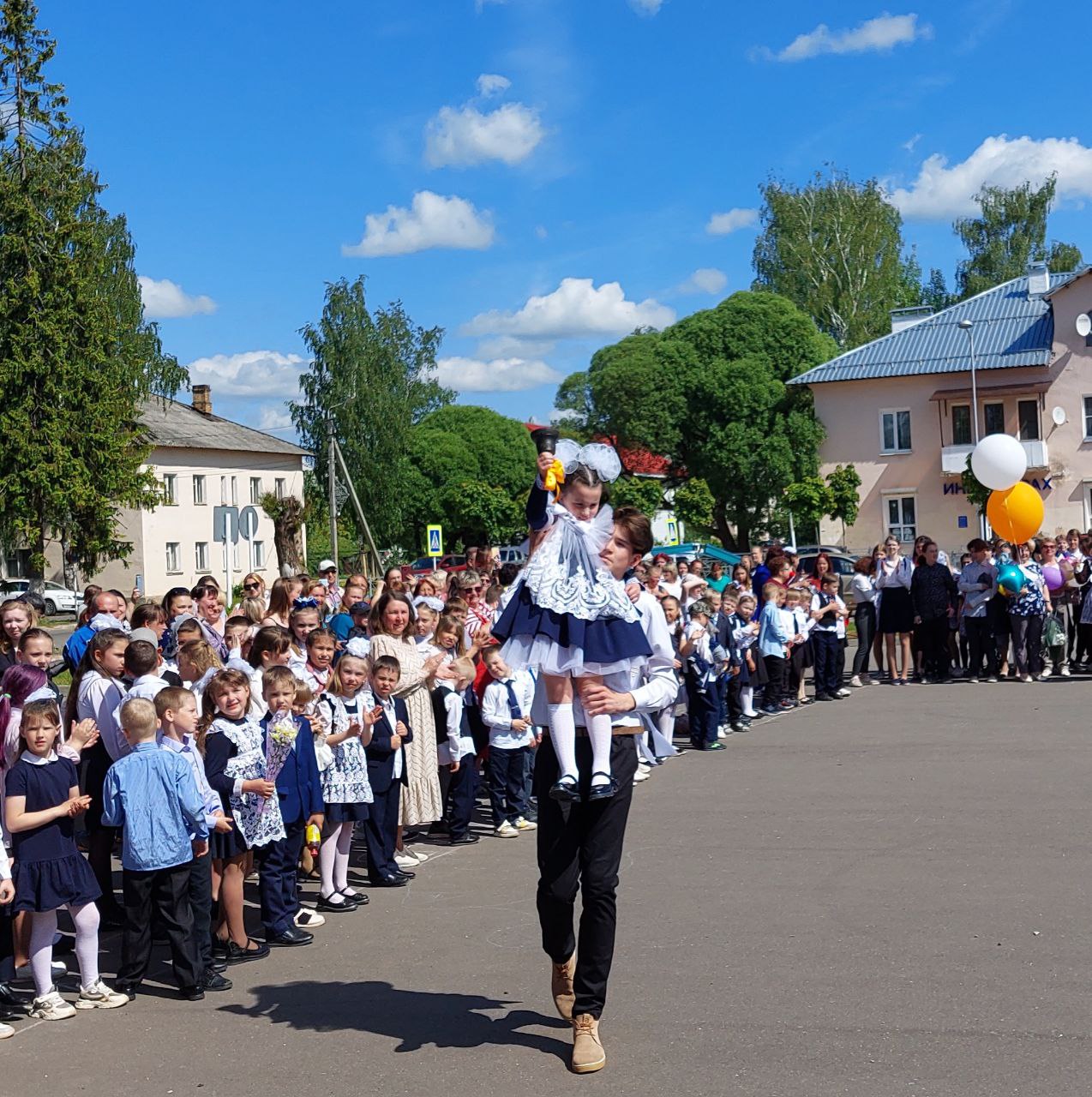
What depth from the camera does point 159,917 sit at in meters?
6.47

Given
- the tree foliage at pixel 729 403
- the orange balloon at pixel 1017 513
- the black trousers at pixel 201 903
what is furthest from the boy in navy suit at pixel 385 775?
the tree foliage at pixel 729 403

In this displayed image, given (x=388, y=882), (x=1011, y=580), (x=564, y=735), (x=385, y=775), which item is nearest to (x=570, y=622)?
(x=564, y=735)

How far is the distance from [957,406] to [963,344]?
255 cm

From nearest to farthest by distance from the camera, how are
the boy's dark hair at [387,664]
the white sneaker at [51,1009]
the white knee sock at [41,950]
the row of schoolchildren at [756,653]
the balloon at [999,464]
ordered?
1. the white sneaker at [51,1009]
2. the white knee sock at [41,950]
3. the boy's dark hair at [387,664]
4. the row of schoolchildren at [756,653]
5. the balloon at [999,464]

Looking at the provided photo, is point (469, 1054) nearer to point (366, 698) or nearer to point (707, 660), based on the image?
point (366, 698)

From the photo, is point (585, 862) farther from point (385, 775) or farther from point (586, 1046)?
point (385, 775)

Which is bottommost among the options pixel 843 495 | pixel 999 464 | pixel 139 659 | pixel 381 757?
pixel 381 757

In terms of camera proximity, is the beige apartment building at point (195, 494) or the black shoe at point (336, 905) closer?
the black shoe at point (336, 905)

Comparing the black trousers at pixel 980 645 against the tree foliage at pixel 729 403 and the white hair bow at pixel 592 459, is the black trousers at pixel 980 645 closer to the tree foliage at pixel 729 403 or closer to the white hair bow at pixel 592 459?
the white hair bow at pixel 592 459

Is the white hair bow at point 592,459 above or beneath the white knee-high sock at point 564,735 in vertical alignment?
above

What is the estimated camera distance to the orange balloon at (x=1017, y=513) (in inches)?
844

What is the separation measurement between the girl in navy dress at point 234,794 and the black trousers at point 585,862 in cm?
206

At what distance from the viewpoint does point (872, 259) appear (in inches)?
2490

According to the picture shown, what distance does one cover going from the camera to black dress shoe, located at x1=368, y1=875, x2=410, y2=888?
8.59m
